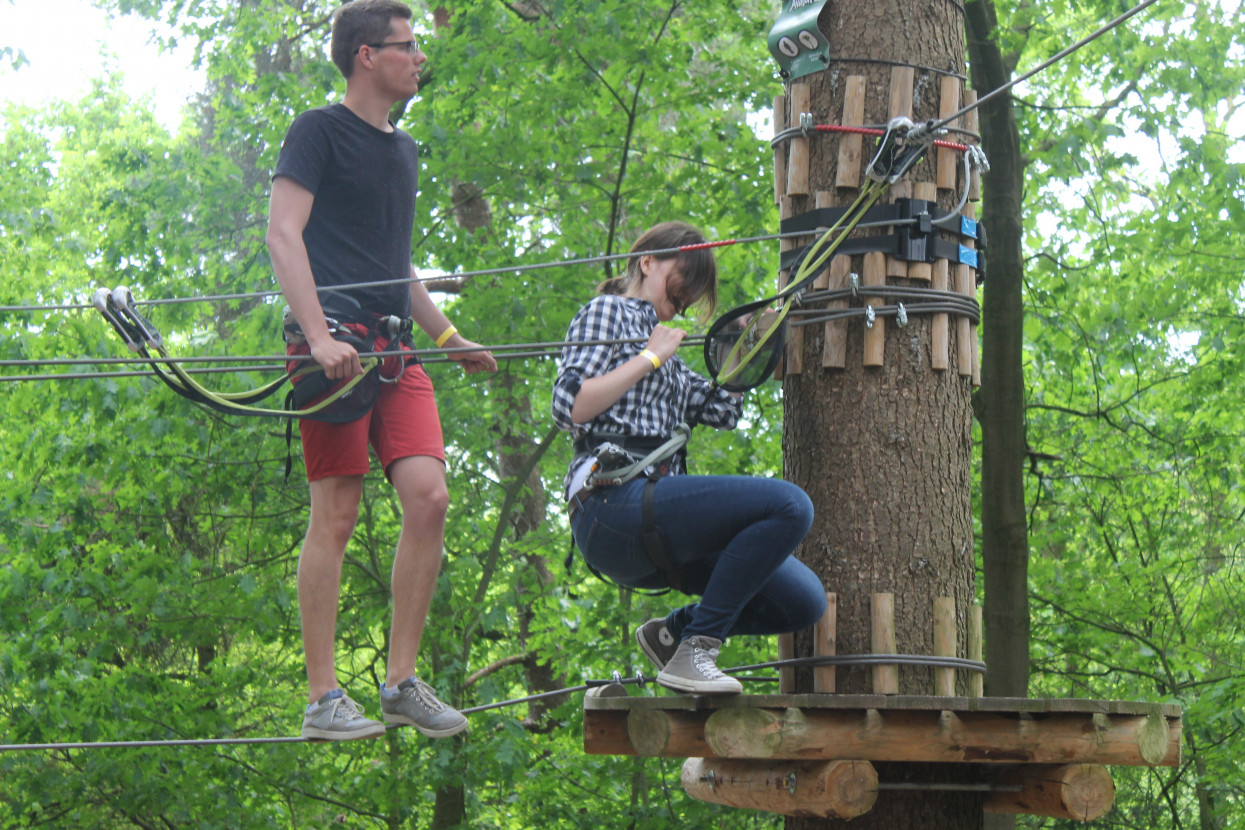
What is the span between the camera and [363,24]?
3.26m

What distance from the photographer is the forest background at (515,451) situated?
7.25 metres

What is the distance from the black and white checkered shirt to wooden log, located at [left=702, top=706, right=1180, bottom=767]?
0.70 m

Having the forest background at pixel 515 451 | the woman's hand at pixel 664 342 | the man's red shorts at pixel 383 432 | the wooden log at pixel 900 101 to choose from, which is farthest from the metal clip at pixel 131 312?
→ the forest background at pixel 515 451

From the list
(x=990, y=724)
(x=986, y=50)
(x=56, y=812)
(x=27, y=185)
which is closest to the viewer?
(x=990, y=724)

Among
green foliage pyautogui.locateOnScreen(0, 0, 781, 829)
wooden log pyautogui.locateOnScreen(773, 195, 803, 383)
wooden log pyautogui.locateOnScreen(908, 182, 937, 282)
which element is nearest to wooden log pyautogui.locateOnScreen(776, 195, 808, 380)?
wooden log pyautogui.locateOnScreen(773, 195, 803, 383)

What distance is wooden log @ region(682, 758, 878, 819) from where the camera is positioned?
8.70 ft

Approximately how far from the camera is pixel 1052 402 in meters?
9.36

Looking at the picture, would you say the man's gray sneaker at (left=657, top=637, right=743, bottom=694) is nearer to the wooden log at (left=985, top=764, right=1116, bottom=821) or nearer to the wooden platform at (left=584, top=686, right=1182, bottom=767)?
the wooden platform at (left=584, top=686, right=1182, bottom=767)

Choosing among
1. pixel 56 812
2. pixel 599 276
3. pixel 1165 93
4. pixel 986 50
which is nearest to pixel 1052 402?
pixel 1165 93

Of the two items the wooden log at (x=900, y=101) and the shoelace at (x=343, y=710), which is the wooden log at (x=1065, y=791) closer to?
the wooden log at (x=900, y=101)

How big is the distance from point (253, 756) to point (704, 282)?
19.4 ft

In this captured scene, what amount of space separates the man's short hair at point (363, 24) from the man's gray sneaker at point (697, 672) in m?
1.75

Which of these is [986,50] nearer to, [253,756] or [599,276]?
[599,276]

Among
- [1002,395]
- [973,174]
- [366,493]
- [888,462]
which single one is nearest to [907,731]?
[888,462]
